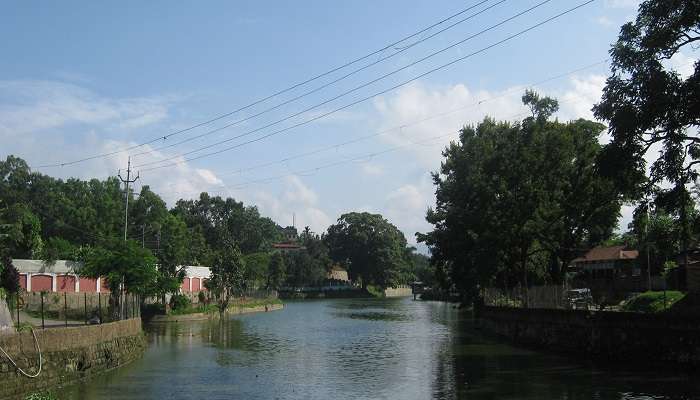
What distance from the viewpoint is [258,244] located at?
158625mm

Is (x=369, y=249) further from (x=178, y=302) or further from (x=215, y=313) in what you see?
(x=178, y=302)

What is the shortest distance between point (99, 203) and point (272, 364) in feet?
210

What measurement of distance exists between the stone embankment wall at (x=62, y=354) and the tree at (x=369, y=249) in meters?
135

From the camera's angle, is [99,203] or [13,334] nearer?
[13,334]

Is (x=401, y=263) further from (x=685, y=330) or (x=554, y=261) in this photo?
(x=685, y=330)

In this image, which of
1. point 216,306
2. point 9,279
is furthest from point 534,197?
point 216,306

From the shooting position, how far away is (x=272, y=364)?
1425 inches

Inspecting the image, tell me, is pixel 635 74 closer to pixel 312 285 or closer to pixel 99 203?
pixel 99 203

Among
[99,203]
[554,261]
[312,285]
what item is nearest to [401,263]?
[312,285]

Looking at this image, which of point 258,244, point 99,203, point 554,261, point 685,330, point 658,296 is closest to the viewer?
point 685,330

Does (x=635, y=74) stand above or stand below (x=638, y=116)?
above

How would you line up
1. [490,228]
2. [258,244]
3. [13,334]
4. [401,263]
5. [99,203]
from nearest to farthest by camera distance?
[13,334] → [490,228] → [99,203] → [258,244] → [401,263]

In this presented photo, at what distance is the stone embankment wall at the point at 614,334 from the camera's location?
2942cm

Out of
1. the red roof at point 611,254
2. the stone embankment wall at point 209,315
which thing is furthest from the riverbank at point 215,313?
the red roof at point 611,254
